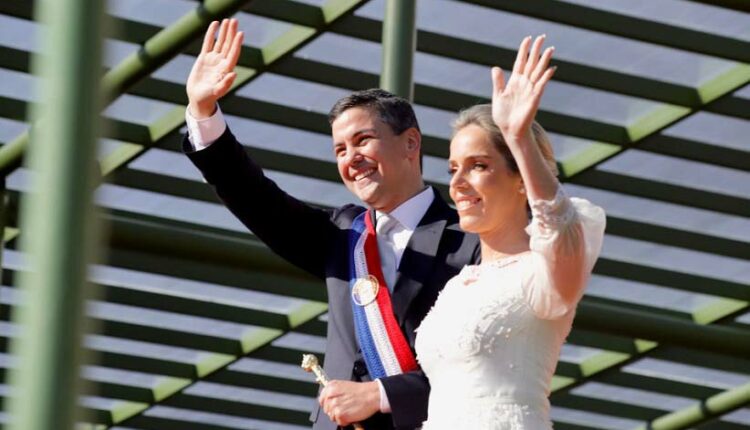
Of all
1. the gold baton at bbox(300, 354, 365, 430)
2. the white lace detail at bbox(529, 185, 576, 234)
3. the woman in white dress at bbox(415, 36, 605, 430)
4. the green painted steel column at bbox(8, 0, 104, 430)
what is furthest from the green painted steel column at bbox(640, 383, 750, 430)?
the green painted steel column at bbox(8, 0, 104, 430)

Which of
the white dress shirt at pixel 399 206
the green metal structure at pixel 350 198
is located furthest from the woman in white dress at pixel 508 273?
the green metal structure at pixel 350 198

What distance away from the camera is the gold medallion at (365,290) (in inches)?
184

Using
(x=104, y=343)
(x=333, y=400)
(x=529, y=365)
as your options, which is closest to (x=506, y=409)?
(x=529, y=365)

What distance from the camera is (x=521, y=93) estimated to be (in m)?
3.93

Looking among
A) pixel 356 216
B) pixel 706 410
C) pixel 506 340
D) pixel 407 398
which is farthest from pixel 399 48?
pixel 706 410

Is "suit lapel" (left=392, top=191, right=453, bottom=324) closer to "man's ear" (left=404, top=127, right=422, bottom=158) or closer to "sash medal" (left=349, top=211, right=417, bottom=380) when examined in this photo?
"sash medal" (left=349, top=211, right=417, bottom=380)

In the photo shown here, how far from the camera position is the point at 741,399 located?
15078 mm

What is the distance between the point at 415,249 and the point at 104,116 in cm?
101

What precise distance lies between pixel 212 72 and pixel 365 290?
0.66 metres

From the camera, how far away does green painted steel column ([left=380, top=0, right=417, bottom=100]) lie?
867 cm

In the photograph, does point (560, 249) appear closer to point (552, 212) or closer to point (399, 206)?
point (552, 212)

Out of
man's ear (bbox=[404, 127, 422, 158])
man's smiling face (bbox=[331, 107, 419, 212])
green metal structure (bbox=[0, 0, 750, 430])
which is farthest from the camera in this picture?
green metal structure (bbox=[0, 0, 750, 430])

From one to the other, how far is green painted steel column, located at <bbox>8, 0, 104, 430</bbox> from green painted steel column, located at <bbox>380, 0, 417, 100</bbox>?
4507mm

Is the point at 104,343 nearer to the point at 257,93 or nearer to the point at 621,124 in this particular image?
the point at 257,93
